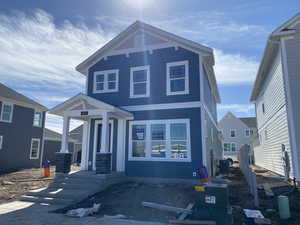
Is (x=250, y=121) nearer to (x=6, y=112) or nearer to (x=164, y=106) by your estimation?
(x=164, y=106)

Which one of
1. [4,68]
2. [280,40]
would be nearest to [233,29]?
[280,40]

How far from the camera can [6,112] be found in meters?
17.0

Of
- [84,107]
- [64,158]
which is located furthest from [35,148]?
[84,107]

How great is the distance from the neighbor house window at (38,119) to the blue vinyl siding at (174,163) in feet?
44.1

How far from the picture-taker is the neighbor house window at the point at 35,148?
19.3 meters

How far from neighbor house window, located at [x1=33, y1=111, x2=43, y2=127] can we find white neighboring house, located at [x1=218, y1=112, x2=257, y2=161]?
28.6 meters

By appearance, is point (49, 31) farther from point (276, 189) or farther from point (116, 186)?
point (276, 189)

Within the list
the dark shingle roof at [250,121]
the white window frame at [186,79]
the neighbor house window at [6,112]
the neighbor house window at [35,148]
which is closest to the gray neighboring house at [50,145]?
the neighbor house window at [35,148]

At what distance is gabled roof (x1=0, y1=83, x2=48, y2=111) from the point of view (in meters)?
17.1

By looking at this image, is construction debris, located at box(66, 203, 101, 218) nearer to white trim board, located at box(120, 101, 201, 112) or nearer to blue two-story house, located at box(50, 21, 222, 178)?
blue two-story house, located at box(50, 21, 222, 178)

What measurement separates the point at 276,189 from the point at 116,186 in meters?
6.53

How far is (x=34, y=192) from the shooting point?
26.1 ft

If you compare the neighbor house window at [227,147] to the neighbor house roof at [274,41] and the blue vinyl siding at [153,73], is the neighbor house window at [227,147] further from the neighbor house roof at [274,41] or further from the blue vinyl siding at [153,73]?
the blue vinyl siding at [153,73]

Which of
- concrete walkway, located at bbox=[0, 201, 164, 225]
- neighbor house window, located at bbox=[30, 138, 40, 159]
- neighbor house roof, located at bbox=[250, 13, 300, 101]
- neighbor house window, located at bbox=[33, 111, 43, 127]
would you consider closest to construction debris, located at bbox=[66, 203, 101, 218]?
concrete walkway, located at bbox=[0, 201, 164, 225]
